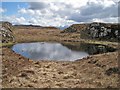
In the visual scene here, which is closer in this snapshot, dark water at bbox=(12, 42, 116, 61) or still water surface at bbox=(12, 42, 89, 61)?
still water surface at bbox=(12, 42, 89, 61)

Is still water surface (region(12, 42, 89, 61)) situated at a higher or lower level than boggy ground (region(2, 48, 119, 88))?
lower

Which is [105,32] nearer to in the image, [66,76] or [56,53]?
[56,53]

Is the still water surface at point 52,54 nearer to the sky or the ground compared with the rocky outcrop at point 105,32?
nearer to the ground

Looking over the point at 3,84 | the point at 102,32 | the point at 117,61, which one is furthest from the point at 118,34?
the point at 3,84

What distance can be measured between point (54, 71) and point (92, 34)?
216ft

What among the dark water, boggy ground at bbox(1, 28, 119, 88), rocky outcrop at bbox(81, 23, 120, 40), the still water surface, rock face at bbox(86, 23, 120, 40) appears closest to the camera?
boggy ground at bbox(1, 28, 119, 88)

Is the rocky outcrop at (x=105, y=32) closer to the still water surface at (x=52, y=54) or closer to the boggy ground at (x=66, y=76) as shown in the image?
the still water surface at (x=52, y=54)

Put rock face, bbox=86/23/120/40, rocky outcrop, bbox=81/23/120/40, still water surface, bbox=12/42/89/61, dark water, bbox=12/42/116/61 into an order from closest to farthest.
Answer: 1. still water surface, bbox=12/42/89/61
2. dark water, bbox=12/42/116/61
3. rocky outcrop, bbox=81/23/120/40
4. rock face, bbox=86/23/120/40

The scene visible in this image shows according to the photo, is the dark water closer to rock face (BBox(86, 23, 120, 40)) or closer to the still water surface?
the still water surface

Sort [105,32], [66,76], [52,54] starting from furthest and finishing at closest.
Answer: [105,32] → [52,54] → [66,76]

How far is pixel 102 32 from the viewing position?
91.6 m

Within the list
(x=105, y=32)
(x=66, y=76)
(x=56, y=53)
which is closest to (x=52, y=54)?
(x=56, y=53)

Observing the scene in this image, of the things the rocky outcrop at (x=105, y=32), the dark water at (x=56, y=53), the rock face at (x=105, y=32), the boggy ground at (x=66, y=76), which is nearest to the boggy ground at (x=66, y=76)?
the boggy ground at (x=66, y=76)

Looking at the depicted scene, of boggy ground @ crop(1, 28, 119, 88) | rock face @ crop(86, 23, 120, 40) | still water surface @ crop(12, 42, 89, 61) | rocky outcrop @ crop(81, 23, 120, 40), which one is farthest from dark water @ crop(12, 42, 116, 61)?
rock face @ crop(86, 23, 120, 40)
